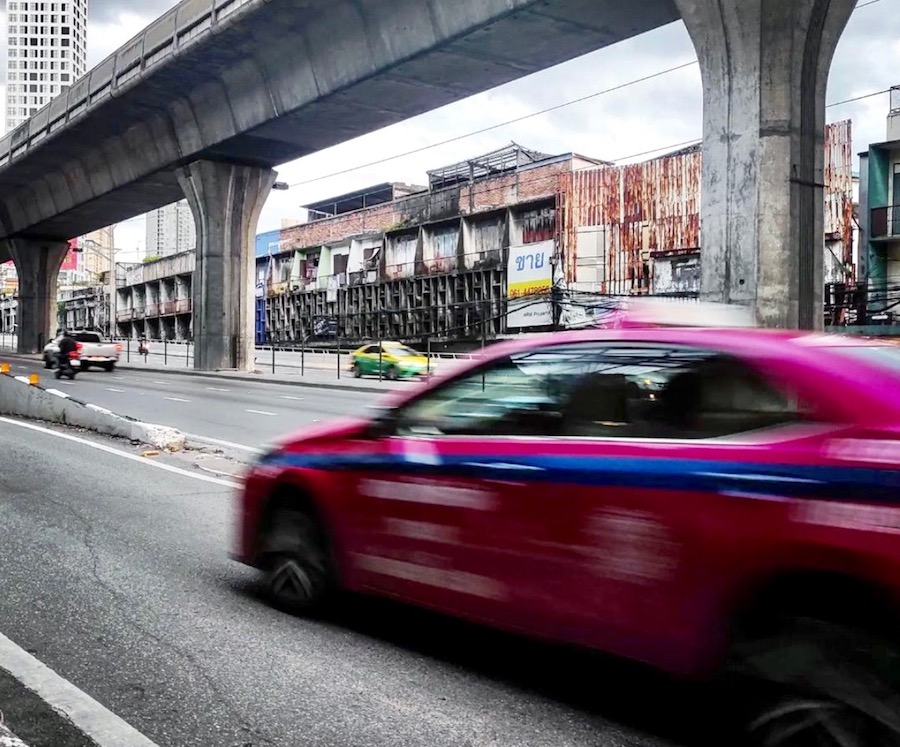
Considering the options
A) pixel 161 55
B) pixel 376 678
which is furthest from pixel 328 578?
pixel 161 55

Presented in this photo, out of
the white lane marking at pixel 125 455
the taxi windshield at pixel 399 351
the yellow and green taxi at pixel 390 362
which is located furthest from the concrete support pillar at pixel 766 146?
the taxi windshield at pixel 399 351

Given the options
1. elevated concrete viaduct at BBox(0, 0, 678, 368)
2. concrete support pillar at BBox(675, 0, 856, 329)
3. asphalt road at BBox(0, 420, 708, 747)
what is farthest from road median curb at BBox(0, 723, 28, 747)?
elevated concrete viaduct at BBox(0, 0, 678, 368)

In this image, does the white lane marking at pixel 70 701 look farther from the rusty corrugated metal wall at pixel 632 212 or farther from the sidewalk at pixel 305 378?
the rusty corrugated metal wall at pixel 632 212

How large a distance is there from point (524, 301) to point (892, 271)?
56.5 ft

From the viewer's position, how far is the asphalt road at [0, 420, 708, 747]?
356 cm

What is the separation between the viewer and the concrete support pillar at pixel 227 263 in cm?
3294

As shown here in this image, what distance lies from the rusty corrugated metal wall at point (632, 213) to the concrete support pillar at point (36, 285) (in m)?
29.7

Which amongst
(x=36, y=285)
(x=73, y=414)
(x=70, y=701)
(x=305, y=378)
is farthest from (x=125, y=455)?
(x=36, y=285)

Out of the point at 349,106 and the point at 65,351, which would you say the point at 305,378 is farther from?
the point at 349,106

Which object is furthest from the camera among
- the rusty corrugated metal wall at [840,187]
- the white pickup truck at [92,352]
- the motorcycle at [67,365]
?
the rusty corrugated metal wall at [840,187]

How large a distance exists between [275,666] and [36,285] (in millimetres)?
55403

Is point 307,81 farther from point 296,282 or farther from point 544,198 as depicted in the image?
point 296,282

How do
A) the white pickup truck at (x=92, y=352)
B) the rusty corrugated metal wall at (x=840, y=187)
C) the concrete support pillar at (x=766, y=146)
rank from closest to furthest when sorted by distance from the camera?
1. the concrete support pillar at (x=766, y=146)
2. the white pickup truck at (x=92, y=352)
3. the rusty corrugated metal wall at (x=840, y=187)

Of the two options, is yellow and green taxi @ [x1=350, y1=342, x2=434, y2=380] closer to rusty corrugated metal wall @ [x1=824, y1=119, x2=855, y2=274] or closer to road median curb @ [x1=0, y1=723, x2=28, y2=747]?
rusty corrugated metal wall @ [x1=824, y1=119, x2=855, y2=274]
